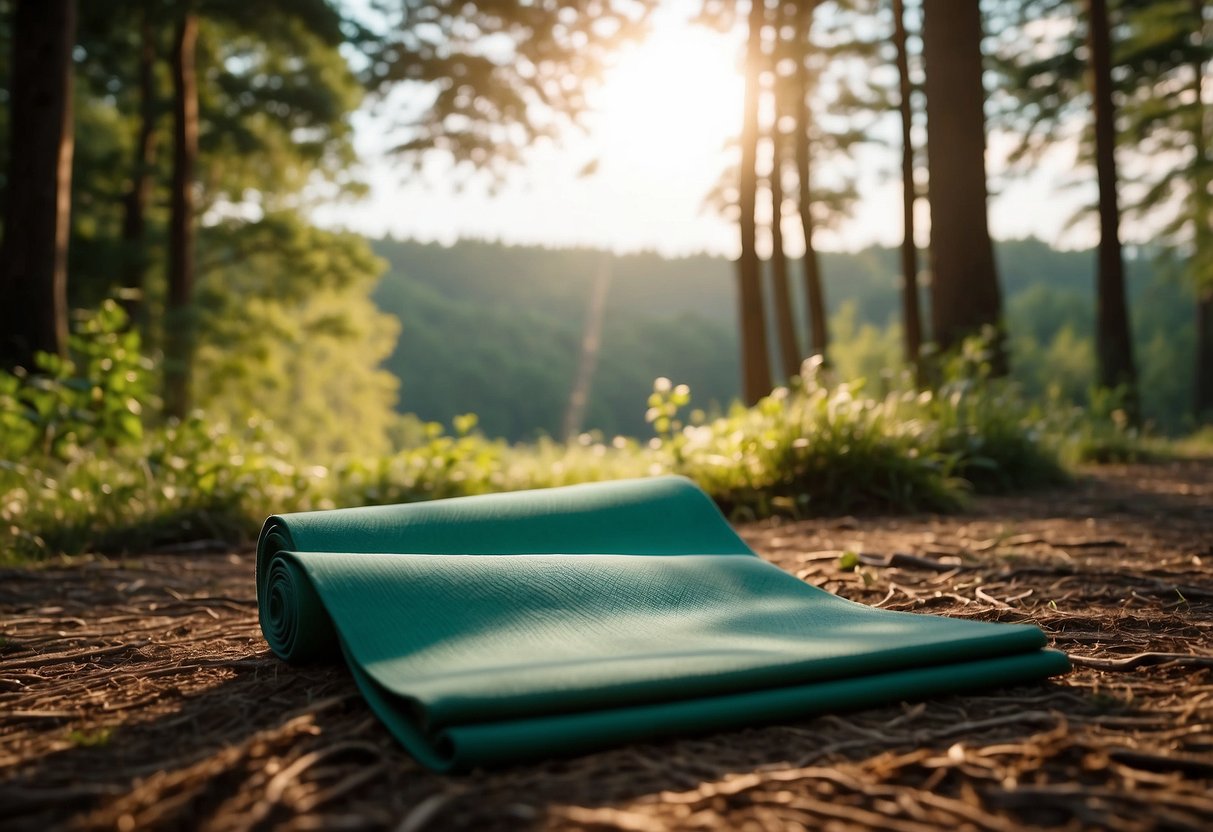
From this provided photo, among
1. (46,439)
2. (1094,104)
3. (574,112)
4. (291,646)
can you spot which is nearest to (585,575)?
(291,646)

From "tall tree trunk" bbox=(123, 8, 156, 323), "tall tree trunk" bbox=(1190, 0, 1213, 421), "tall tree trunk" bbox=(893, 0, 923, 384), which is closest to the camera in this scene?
"tall tree trunk" bbox=(893, 0, 923, 384)

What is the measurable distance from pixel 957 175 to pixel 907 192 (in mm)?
6086

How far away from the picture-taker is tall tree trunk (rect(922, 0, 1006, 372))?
6.53 metres

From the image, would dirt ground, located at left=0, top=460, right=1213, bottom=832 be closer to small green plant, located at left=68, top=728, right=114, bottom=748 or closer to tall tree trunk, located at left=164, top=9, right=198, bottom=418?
small green plant, located at left=68, top=728, right=114, bottom=748

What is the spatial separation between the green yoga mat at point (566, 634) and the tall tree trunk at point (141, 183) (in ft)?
39.9

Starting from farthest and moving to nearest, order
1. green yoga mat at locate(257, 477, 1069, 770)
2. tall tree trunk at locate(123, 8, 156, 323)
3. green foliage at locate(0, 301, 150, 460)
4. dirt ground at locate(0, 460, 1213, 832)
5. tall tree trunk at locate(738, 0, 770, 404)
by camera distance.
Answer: tall tree trunk at locate(123, 8, 156, 323) < tall tree trunk at locate(738, 0, 770, 404) < green foliage at locate(0, 301, 150, 460) < green yoga mat at locate(257, 477, 1069, 770) < dirt ground at locate(0, 460, 1213, 832)

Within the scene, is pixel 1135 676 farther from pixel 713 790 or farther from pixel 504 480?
pixel 504 480

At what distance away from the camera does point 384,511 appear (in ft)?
8.05

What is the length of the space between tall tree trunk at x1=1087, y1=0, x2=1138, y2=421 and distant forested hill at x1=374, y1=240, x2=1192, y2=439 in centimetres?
3385

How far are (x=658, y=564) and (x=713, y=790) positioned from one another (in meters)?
0.98

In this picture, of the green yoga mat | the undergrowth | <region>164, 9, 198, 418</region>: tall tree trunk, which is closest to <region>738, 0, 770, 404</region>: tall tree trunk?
the undergrowth

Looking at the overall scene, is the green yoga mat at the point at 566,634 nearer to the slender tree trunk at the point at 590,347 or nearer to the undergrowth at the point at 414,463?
the undergrowth at the point at 414,463

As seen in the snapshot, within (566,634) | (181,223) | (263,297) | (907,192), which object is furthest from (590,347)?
(566,634)

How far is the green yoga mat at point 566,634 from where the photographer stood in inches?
57.6
